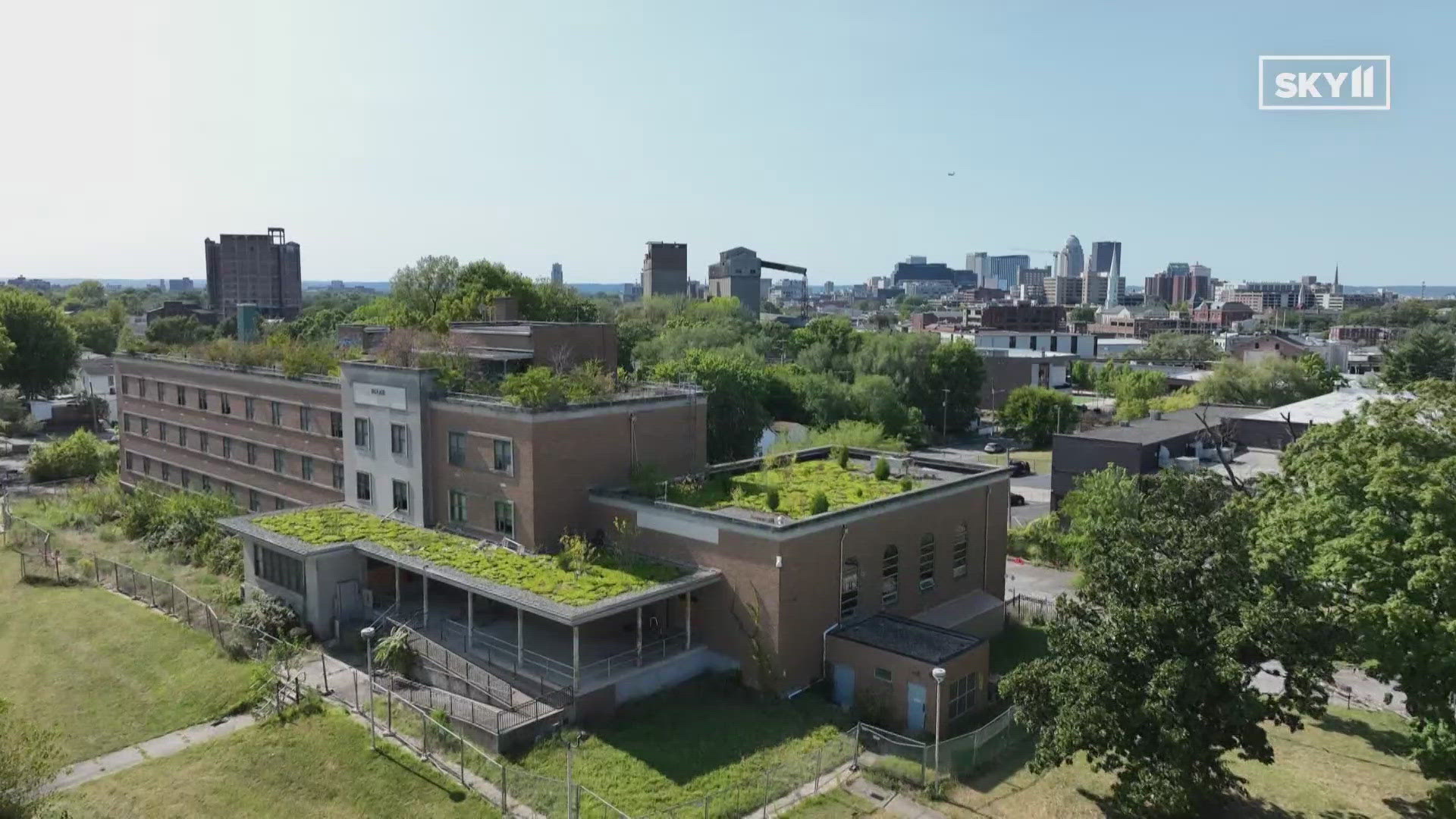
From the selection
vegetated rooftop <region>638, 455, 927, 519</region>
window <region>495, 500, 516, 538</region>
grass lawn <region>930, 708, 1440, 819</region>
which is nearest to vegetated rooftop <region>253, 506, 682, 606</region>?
window <region>495, 500, 516, 538</region>

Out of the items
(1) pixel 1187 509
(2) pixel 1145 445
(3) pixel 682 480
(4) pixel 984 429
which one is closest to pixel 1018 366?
(4) pixel 984 429

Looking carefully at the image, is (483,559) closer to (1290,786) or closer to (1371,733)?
(1290,786)

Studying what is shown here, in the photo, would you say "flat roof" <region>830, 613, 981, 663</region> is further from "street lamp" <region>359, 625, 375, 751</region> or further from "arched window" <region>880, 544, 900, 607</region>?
"street lamp" <region>359, 625, 375, 751</region>

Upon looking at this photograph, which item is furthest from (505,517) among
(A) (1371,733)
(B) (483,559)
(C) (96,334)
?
(C) (96,334)

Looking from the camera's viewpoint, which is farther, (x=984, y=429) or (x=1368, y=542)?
(x=984, y=429)

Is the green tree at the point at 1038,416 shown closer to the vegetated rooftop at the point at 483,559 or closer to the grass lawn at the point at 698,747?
the vegetated rooftop at the point at 483,559

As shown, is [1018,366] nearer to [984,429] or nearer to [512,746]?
[984,429]
